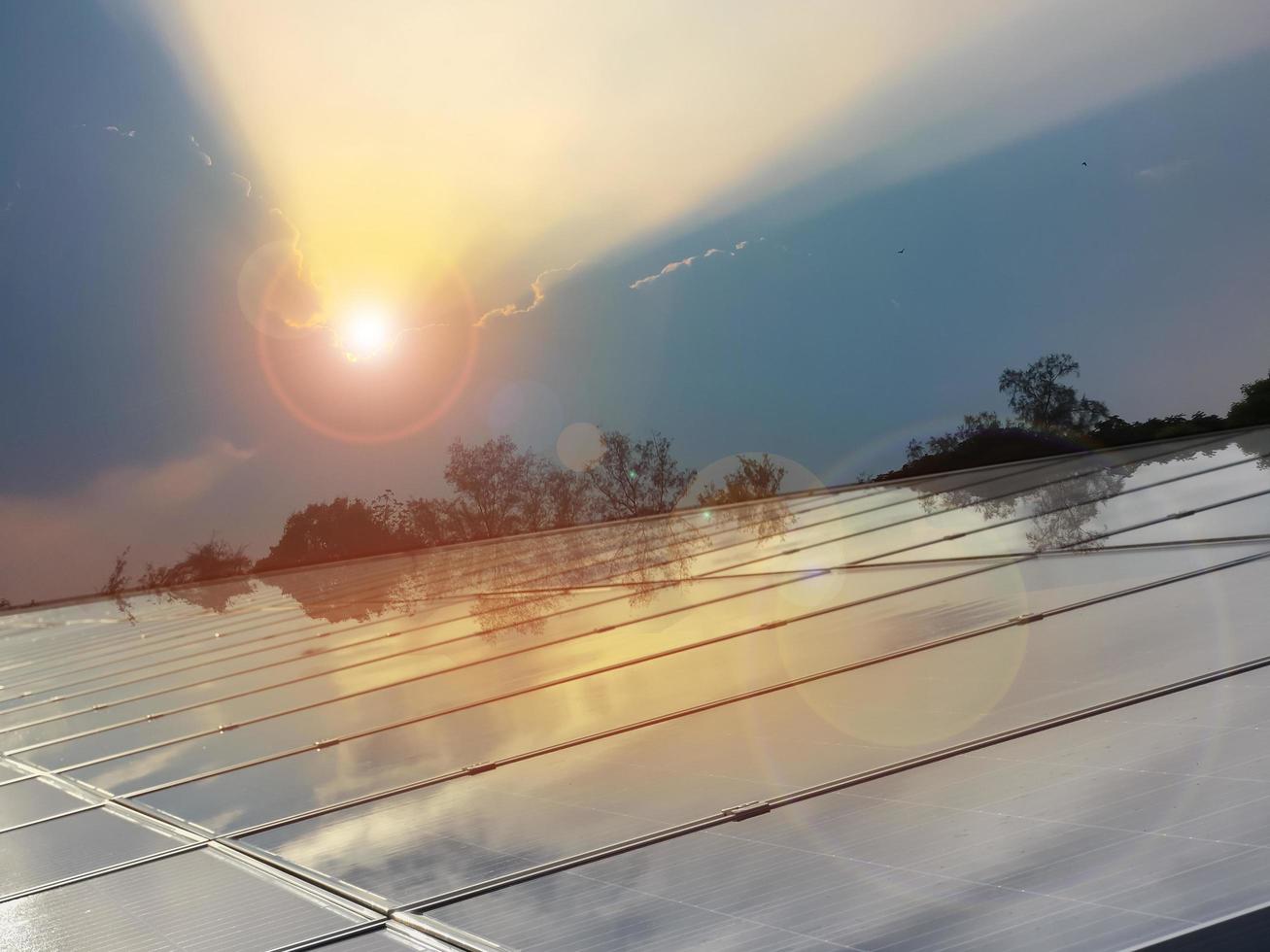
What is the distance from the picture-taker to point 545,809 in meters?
5.33

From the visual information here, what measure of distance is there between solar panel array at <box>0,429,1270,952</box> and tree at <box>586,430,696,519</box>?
93.5 feet

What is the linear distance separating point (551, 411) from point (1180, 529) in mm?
44106

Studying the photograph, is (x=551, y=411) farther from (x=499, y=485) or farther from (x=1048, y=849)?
(x=1048, y=849)

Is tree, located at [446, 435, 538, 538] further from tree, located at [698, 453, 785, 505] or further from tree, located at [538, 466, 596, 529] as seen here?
tree, located at [698, 453, 785, 505]

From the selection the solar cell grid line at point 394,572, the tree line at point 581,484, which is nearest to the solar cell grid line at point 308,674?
the solar cell grid line at point 394,572

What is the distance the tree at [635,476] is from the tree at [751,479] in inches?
136

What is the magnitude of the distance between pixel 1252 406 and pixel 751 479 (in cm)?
1562

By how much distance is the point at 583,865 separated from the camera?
444 cm

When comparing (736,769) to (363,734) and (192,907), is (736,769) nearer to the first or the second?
(192,907)

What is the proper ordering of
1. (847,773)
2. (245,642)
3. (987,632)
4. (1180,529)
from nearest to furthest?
(847,773) → (987,632) → (1180,529) → (245,642)

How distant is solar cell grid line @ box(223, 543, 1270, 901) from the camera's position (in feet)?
15.7

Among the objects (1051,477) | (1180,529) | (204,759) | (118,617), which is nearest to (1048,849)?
(204,759)

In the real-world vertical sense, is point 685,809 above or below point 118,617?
below

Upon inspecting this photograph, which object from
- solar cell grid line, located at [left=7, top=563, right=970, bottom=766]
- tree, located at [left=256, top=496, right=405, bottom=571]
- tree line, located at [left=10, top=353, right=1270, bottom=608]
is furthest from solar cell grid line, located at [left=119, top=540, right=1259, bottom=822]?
tree, located at [left=256, top=496, right=405, bottom=571]
